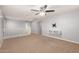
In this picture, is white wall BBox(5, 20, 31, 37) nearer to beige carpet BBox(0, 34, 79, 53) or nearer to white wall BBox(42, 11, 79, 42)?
beige carpet BBox(0, 34, 79, 53)

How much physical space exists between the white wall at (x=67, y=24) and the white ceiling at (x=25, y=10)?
7cm

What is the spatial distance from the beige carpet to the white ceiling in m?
0.29

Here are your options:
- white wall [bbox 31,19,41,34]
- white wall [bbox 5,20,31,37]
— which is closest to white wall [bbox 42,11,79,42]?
white wall [bbox 31,19,41,34]

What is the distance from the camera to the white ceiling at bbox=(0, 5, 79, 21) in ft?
5.93

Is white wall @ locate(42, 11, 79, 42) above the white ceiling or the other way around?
the other way around

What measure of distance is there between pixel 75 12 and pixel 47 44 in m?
0.60

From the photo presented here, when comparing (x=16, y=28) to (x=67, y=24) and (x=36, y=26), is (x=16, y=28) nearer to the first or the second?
(x=36, y=26)

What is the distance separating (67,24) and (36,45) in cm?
54

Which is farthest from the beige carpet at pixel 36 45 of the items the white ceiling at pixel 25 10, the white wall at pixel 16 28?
the white ceiling at pixel 25 10

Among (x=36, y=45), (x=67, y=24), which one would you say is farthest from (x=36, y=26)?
(x=67, y=24)

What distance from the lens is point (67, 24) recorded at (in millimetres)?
1843

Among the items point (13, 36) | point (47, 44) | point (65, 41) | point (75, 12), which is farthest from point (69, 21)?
point (13, 36)
